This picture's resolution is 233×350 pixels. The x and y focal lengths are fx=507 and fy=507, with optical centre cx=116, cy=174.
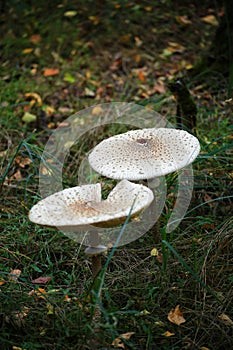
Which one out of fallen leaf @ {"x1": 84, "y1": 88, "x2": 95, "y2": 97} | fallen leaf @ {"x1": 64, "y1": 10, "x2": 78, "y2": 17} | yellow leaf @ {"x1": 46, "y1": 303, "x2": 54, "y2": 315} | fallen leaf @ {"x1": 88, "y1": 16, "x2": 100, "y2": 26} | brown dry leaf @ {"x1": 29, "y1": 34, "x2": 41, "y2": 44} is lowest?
fallen leaf @ {"x1": 84, "y1": 88, "x2": 95, "y2": 97}

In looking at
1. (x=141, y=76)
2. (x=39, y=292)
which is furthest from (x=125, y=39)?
(x=39, y=292)

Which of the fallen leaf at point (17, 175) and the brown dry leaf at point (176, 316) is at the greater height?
the brown dry leaf at point (176, 316)

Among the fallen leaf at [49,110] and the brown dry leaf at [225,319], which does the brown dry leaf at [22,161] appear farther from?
the brown dry leaf at [225,319]

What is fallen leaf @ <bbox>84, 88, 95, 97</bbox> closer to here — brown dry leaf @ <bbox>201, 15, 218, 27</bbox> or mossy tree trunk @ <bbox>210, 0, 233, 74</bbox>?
mossy tree trunk @ <bbox>210, 0, 233, 74</bbox>

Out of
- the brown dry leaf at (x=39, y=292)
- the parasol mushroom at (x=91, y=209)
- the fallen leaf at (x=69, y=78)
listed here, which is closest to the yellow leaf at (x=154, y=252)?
the parasol mushroom at (x=91, y=209)

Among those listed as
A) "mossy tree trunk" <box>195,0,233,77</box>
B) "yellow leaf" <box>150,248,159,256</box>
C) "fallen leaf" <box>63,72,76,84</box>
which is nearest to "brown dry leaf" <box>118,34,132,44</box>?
"fallen leaf" <box>63,72,76,84</box>
